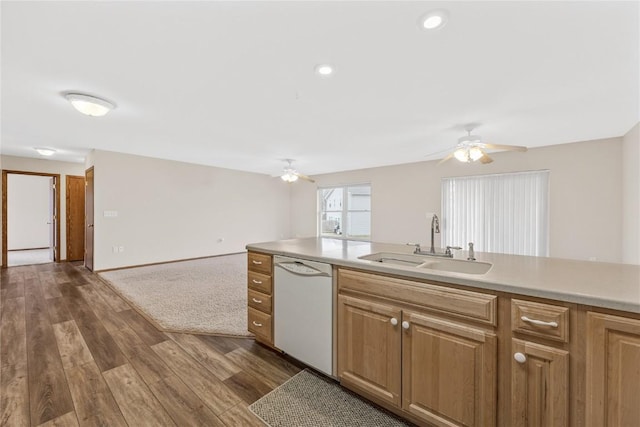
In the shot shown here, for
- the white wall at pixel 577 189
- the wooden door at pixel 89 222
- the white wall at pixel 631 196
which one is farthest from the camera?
the wooden door at pixel 89 222

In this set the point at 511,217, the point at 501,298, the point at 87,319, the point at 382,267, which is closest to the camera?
the point at 501,298

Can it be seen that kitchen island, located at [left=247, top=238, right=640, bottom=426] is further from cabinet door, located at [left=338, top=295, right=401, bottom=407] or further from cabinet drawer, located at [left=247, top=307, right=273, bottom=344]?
cabinet drawer, located at [left=247, top=307, right=273, bottom=344]

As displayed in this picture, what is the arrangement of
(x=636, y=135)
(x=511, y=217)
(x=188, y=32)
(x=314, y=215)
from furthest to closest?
(x=314, y=215) → (x=511, y=217) → (x=636, y=135) → (x=188, y=32)

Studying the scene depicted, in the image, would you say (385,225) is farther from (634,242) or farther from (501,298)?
(501,298)

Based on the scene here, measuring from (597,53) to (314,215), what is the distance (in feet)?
22.7

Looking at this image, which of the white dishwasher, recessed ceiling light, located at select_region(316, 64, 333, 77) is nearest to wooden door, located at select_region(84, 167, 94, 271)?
the white dishwasher

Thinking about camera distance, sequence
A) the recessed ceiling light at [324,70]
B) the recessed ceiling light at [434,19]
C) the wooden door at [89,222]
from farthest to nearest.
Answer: the wooden door at [89,222]
the recessed ceiling light at [324,70]
the recessed ceiling light at [434,19]

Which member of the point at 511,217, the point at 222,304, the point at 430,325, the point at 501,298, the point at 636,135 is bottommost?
the point at 222,304

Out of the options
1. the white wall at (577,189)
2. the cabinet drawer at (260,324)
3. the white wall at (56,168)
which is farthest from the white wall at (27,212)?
the white wall at (577,189)

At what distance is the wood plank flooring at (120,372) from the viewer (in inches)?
61.9

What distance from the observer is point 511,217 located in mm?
4953

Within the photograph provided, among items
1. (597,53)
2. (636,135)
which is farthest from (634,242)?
(597,53)

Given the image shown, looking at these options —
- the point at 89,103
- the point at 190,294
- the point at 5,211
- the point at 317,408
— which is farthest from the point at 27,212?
the point at 317,408

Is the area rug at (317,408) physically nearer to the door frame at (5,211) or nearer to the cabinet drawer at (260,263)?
the cabinet drawer at (260,263)
